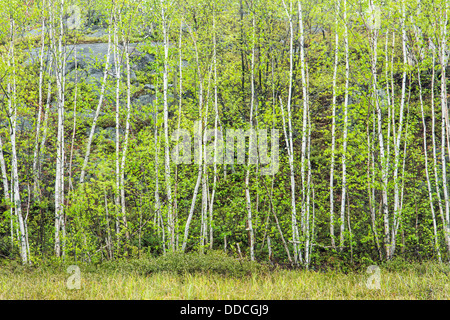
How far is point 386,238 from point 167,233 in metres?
5.63

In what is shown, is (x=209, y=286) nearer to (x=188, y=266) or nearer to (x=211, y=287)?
(x=211, y=287)

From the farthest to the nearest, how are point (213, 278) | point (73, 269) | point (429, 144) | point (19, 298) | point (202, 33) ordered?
point (429, 144)
point (202, 33)
point (73, 269)
point (213, 278)
point (19, 298)

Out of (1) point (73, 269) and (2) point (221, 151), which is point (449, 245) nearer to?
(2) point (221, 151)

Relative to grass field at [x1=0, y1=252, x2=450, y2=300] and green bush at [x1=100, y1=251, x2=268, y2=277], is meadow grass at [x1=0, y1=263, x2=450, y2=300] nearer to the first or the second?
grass field at [x1=0, y1=252, x2=450, y2=300]

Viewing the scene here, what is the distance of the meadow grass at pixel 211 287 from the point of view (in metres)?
4.70

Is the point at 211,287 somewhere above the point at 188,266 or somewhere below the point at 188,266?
above

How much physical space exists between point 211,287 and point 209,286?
0.21 feet

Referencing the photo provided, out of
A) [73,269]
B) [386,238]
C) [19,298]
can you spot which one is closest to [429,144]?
[386,238]

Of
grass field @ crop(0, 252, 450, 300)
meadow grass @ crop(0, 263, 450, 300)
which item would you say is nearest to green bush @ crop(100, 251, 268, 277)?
grass field @ crop(0, 252, 450, 300)

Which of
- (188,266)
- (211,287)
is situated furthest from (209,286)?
(188,266)

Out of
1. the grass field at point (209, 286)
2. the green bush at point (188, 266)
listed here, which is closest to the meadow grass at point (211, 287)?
the grass field at point (209, 286)

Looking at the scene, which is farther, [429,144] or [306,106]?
[429,144]

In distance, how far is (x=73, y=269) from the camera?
6.48 meters

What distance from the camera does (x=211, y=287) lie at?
204 inches
